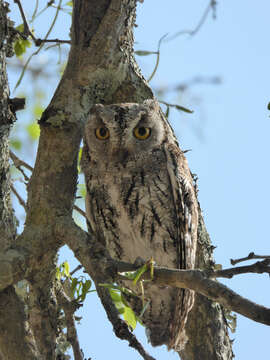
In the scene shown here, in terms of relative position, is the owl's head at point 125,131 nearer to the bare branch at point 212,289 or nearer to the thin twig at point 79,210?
the thin twig at point 79,210

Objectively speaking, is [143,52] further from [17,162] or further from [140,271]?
[140,271]

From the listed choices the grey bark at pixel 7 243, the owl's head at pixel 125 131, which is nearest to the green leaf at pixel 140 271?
the grey bark at pixel 7 243

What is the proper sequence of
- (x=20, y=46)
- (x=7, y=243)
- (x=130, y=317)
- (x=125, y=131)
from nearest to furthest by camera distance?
(x=130, y=317), (x=7, y=243), (x=125, y=131), (x=20, y=46)

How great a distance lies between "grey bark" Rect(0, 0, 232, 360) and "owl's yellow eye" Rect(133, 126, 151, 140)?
0.54 feet

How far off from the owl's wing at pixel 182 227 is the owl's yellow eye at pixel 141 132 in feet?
0.47

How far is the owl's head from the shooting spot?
2.66 m

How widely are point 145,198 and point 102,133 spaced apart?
1.48 feet

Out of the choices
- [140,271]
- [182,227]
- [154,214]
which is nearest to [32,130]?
[154,214]

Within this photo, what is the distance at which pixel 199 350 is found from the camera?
2.57 m

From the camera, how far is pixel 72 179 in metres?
2.31

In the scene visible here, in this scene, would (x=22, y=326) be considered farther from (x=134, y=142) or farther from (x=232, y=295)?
(x=134, y=142)

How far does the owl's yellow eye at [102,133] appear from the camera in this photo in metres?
2.76

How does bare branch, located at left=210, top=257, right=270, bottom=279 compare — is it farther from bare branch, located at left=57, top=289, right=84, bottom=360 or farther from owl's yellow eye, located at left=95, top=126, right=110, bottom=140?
owl's yellow eye, located at left=95, top=126, right=110, bottom=140

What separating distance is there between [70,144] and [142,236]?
0.66m
